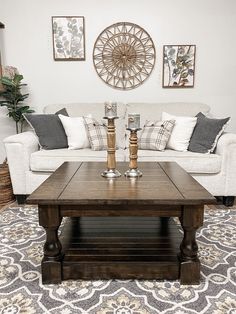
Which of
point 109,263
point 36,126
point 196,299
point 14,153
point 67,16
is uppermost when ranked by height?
point 67,16

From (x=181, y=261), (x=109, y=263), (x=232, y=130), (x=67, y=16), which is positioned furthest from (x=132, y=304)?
(x=67, y=16)

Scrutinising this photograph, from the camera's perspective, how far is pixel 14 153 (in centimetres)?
271

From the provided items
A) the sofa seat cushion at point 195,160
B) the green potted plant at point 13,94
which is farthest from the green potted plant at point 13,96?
Result: the sofa seat cushion at point 195,160

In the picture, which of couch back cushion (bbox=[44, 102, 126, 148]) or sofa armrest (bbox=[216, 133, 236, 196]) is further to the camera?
couch back cushion (bbox=[44, 102, 126, 148])

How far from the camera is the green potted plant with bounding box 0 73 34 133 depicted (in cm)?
321

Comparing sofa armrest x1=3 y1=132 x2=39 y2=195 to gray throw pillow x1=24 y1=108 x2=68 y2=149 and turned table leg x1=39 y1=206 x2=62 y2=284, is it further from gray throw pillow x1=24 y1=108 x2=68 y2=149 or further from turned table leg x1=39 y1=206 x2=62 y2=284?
turned table leg x1=39 y1=206 x2=62 y2=284

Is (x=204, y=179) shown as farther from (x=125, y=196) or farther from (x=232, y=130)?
(x=125, y=196)

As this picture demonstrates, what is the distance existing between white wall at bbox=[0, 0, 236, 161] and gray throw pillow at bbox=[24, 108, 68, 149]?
26.7 inches

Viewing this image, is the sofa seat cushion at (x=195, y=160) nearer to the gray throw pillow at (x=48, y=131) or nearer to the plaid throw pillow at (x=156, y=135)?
the plaid throw pillow at (x=156, y=135)

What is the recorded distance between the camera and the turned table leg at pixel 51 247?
1.46 m

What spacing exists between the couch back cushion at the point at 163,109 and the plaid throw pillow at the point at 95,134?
Answer: 50 centimetres

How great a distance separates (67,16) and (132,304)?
3149mm

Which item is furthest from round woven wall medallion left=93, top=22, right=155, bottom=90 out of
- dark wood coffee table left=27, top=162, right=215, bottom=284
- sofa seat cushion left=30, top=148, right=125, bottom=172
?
dark wood coffee table left=27, top=162, right=215, bottom=284

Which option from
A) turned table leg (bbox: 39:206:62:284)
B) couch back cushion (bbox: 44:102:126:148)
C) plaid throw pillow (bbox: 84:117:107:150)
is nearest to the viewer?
turned table leg (bbox: 39:206:62:284)
